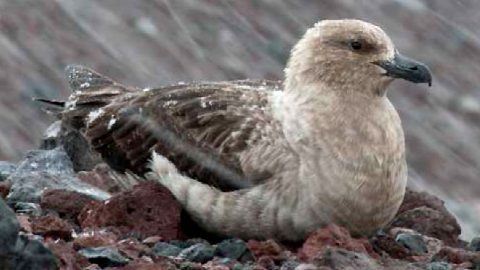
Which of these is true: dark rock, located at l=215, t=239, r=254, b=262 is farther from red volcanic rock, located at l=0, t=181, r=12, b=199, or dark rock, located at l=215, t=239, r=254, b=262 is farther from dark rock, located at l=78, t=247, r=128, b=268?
red volcanic rock, located at l=0, t=181, r=12, b=199

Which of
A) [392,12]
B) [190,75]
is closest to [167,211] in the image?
[190,75]

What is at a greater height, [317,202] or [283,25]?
[283,25]

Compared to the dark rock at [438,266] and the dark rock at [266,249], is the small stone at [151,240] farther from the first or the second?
the dark rock at [438,266]

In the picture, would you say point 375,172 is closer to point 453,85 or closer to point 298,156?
point 298,156

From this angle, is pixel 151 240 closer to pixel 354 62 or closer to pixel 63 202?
pixel 63 202

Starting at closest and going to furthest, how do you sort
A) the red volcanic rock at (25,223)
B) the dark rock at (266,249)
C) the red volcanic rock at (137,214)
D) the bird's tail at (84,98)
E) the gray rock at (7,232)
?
the gray rock at (7,232)
the red volcanic rock at (25,223)
the dark rock at (266,249)
the red volcanic rock at (137,214)
the bird's tail at (84,98)

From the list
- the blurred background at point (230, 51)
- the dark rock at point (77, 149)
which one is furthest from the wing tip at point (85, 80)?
the blurred background at point (230, 51)

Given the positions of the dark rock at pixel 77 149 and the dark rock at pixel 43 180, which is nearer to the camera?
the dark rock at pixel 43 180
